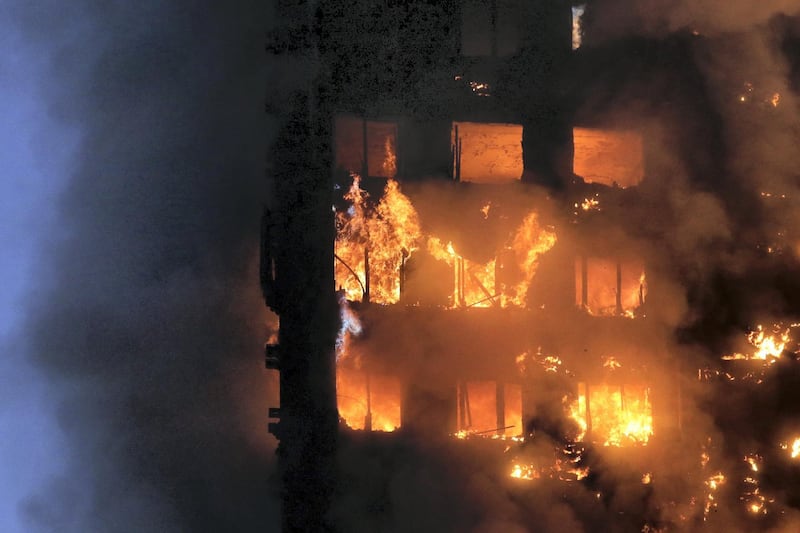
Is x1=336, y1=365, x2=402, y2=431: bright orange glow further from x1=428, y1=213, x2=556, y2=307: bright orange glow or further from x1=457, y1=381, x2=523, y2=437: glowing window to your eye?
x1=428, y1=213, x2=556, y2=307: bright orange glow

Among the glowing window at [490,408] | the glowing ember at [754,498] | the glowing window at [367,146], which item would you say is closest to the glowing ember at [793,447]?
the glowing ember at [754,498]

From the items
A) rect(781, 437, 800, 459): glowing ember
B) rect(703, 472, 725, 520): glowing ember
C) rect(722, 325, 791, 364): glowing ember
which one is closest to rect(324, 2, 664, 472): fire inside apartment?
rect(703, 472, 725, 520): glowing ember

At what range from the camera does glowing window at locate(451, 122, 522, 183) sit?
28.3 feet

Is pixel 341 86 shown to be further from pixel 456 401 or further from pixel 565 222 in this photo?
pixel 456 401

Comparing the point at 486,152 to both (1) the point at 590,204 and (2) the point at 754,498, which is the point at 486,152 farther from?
(2) the point at 754,498

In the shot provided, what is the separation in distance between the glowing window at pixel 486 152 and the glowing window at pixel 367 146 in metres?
0.94

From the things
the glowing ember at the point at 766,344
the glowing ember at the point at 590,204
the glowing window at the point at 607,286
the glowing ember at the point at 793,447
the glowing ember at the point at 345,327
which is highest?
the glowing ember at the point at 590,204

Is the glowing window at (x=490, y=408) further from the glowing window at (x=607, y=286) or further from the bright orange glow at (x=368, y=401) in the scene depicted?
the glowing window at (x=607, y=286)

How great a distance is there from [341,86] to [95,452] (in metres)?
6.74

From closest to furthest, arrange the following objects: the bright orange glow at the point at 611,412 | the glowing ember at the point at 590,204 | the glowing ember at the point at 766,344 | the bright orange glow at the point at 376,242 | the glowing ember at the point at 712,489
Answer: the glowing ember at the point at 712,489 < the glowing ember at the point at 766,344 < the bright orange glow at the point at 611,412 < the glowing ember at the point at 590,204 < the bright orange glow at the point at 376,242

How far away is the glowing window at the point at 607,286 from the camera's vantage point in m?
8.12

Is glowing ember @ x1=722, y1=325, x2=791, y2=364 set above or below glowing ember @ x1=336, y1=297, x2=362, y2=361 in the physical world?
below

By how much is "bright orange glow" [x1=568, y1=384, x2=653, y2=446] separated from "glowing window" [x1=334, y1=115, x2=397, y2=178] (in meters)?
4.18

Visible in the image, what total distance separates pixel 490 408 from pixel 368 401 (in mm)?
1724
